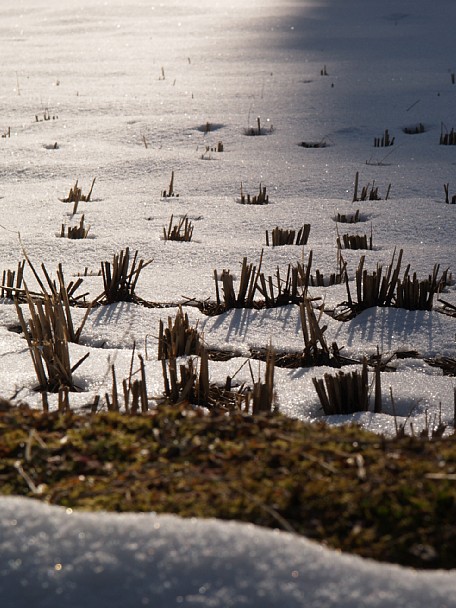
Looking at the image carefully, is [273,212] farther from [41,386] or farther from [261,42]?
[261,42]

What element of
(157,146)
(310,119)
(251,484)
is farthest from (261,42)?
(251,484)

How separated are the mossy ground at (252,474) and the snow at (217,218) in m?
0.10

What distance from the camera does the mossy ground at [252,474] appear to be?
1.24m

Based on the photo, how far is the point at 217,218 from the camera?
4.23 m

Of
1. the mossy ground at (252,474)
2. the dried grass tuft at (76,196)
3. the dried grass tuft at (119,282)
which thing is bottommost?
the dried grass tuft at (119,282)

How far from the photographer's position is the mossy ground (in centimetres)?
124

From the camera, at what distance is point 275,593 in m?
1.04

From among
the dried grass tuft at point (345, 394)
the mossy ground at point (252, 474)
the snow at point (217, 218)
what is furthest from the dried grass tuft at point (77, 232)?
the mossy ground at point (252, 474)

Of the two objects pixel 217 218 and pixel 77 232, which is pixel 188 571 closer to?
pixel 77 232

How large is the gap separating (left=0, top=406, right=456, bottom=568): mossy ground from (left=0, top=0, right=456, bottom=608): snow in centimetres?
10

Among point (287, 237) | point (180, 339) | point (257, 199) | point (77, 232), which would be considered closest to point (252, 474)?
point (180, 339)

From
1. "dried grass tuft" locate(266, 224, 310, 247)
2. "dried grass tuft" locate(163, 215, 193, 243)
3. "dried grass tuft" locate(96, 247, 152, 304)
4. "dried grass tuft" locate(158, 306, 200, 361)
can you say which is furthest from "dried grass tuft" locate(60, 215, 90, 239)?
"dried grass tuft" locate(158, 306, 200, 361)

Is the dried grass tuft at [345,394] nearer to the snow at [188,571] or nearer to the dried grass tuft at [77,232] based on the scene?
the snow at [188,571]

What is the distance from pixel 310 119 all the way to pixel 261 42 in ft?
15.6
